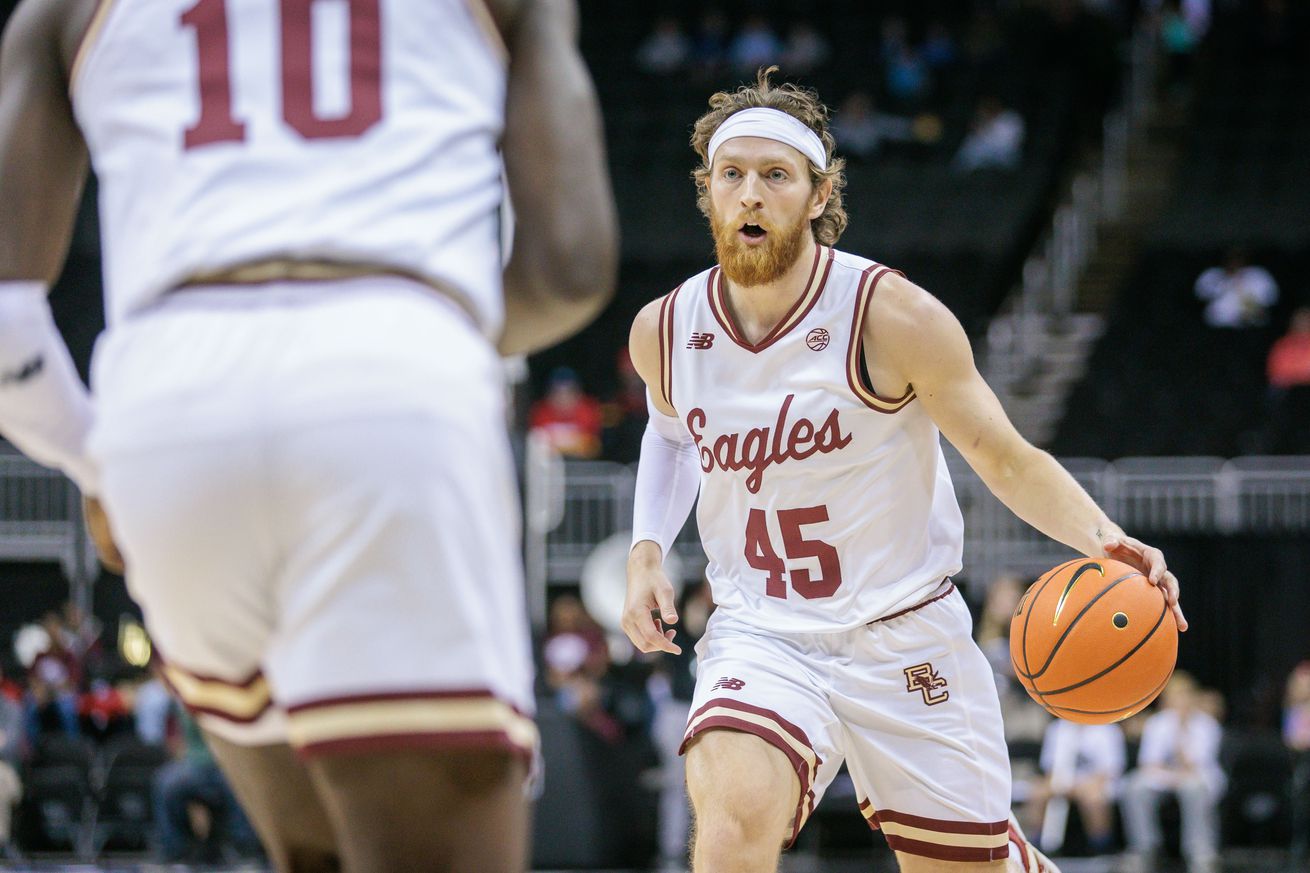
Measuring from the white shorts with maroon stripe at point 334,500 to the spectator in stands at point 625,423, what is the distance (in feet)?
51.4

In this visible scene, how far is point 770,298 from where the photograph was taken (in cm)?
525

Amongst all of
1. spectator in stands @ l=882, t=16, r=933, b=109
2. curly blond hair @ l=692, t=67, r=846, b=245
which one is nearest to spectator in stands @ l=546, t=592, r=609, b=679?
curly blond hair @ l=692, t=67, r=846, b=245

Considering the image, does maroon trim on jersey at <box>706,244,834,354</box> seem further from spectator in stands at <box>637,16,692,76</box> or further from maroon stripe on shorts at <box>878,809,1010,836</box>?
spectator in stands at <box>637,16,692,76</box>

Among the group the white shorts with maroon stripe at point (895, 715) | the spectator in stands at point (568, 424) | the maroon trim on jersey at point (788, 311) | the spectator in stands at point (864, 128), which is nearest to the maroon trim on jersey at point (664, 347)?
the maroon trim on jersey at point (788, 311)

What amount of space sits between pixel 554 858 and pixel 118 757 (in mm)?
3836

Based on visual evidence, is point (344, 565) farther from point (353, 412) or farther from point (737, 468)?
point (737, 468)

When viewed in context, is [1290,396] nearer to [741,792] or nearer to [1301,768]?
[1301,768]

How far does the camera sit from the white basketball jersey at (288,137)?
96.1 inches

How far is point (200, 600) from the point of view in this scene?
243 centimetres

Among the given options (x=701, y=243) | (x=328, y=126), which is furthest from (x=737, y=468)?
(x=701, y=243)

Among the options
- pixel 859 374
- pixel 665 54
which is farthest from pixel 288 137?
pixel 665 54

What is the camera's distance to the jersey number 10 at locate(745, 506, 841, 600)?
505 cm

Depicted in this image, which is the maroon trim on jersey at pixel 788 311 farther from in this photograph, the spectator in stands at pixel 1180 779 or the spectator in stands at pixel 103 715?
the spectator in stands at pixel 103 715

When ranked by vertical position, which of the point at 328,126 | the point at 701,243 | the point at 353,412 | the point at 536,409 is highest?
the point at 328,126
